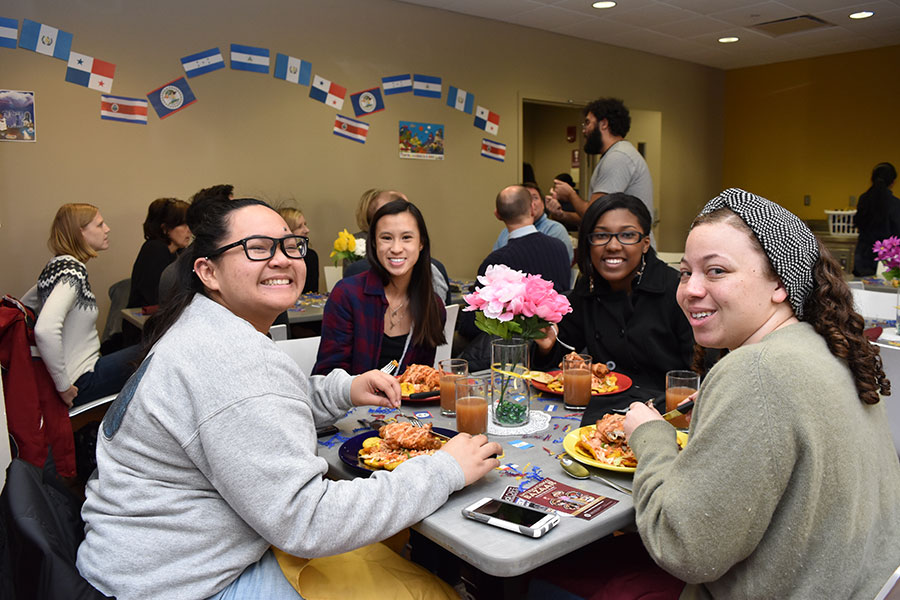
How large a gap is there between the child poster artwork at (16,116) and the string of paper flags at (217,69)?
28cm

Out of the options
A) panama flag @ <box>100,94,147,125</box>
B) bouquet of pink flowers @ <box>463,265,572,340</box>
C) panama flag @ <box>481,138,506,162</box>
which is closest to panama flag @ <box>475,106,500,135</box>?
panama flag @ <box>481,138,506,162</box>

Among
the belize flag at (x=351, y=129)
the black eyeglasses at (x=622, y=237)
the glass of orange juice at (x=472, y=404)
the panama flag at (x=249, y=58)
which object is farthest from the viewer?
the belize flag at (x=351, y=129)

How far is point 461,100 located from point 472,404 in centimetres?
487

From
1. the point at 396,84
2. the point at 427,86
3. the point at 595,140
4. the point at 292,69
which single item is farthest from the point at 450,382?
the point at 427,86

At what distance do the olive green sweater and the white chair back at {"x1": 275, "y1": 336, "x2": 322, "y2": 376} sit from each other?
169 cm

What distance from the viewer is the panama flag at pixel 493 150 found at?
20.7 ft

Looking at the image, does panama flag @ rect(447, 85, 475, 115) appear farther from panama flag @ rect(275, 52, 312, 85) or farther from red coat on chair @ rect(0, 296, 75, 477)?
red coat on chair @ rect(0, 296, 75, 477)

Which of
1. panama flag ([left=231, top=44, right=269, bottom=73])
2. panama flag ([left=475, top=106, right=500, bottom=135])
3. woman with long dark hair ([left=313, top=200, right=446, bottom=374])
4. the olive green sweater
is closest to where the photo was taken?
the olive green sweater

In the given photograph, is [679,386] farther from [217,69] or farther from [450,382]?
[217,69]

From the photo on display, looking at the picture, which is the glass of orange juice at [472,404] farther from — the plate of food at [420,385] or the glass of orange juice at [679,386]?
the glass of orange juice at [679,386]

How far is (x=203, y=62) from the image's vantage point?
471cm

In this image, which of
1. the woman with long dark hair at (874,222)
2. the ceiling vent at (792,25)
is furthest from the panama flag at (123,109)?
the woman with long dark hair at (874,222)

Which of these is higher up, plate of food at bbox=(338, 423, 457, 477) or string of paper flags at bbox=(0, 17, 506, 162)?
string of paper flags at bbox=(0, 17, 506, 162)

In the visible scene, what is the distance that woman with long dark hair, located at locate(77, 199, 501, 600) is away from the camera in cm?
116
